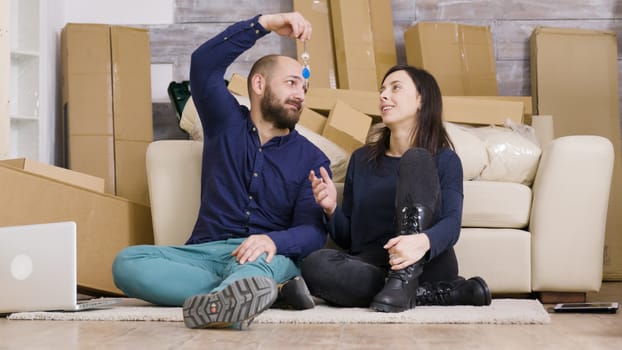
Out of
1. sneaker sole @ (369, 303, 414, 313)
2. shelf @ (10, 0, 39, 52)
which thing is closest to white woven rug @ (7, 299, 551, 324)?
sneaker sole @ (369, 303, 414, 313)

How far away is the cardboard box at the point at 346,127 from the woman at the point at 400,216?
0.68 metres

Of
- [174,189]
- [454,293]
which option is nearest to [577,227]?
[454,293]

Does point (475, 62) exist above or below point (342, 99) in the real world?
above

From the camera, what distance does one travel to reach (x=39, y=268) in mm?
2402

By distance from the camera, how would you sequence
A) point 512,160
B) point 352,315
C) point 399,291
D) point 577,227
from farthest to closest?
point 512,160 → point 577,227 → point 399,291 → point 352,315

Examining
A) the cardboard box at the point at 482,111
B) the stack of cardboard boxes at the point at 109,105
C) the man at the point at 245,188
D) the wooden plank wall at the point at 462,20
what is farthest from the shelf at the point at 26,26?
the cardboard box at the point at 482,111

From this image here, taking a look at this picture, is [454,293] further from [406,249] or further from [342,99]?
[342,99]

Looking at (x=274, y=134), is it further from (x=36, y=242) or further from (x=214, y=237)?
(x=36, y=242)

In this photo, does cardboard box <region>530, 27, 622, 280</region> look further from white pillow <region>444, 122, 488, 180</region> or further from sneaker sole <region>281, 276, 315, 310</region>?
sneaker sole <region>281, 276, 315, 310</region>

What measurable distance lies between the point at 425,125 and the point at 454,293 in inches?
20.8

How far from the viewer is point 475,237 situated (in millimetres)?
3105

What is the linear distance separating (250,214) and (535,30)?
7.20ft

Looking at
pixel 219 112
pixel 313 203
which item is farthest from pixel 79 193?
pixel 313 203

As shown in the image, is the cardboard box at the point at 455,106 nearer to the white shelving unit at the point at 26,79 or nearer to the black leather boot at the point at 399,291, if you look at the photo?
the white shelving unit at the point at 26,79
